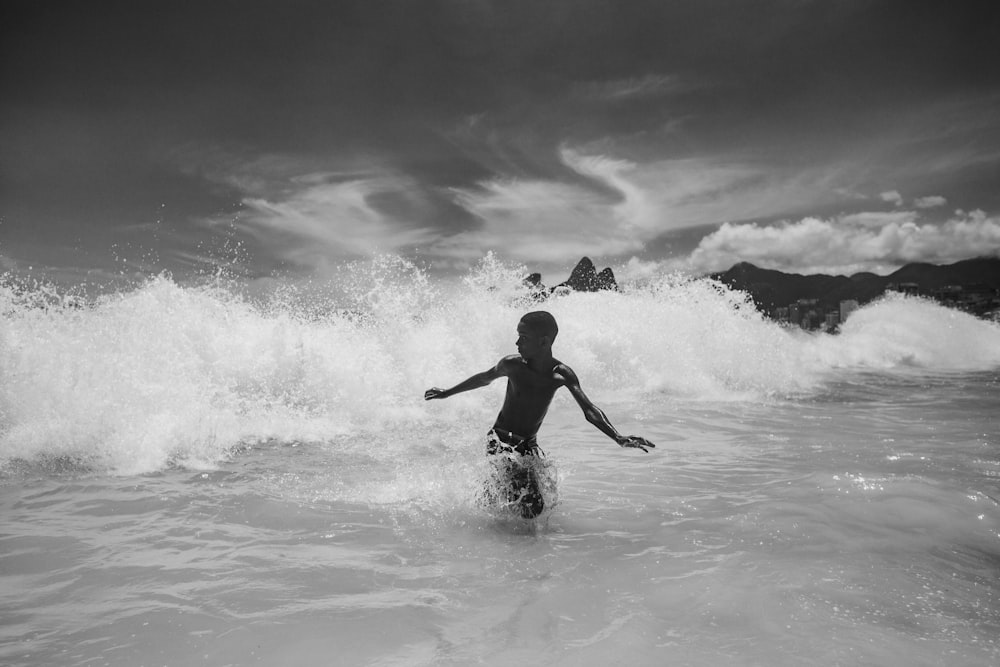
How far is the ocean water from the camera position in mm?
2820

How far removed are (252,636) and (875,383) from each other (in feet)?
58.4

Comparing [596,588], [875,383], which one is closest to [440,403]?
[596,588]

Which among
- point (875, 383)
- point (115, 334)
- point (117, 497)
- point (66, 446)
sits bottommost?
point (875, 383)

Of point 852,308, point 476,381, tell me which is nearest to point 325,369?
point 476,381

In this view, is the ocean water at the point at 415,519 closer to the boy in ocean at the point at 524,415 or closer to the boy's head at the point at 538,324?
the boy in ocean at the point at 524,415

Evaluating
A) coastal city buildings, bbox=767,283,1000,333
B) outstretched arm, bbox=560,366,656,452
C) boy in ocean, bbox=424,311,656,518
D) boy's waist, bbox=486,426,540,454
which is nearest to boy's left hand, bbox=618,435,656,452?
outstretched arm, bbox=560,366,656,452

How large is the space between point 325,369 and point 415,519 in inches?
262

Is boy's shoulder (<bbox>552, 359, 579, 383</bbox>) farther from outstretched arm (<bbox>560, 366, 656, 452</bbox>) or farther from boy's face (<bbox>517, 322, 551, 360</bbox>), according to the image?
boy's face (<bbox>517, 322, 551, 360</bbox>)

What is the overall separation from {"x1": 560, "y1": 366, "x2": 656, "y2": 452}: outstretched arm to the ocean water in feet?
2.54

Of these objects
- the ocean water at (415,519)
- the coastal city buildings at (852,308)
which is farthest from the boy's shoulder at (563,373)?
the coastal city buildings at (852,308)

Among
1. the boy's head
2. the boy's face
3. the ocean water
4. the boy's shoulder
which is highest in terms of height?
the boy's head

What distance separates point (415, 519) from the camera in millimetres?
4520

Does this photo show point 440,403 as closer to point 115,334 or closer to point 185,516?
point 115,334

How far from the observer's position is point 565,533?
432cm
